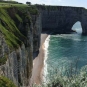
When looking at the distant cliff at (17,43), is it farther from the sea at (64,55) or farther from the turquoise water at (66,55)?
the turquoise water at (66,55)

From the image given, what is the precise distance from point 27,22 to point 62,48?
50042 millimetres

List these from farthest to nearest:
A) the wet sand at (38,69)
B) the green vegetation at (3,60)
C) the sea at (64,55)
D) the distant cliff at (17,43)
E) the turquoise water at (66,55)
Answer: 1. the turquoise water at (66,55)
2. the sea at (64,55)
3. the wet sand at (38,69)
4. the distant cliff at (17,43)
5. the green vegetation at (3,60)

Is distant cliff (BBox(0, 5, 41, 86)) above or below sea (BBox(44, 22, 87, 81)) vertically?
above

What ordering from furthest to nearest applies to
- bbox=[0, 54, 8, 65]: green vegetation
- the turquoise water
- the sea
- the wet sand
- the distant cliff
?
the turquoise water
the sea
the wet sand
the distant cliff
bbox=[0, 54, 8, 65]: green vegetation

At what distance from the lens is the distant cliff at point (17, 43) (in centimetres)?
5209

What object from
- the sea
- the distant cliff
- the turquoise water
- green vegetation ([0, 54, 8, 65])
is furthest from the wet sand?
green vegetation ([0, 54, 8, 65])

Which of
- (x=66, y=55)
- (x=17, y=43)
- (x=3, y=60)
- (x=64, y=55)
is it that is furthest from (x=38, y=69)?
(x=3, y=60)

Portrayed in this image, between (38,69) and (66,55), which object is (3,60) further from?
(66,55)

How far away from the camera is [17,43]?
69.4m

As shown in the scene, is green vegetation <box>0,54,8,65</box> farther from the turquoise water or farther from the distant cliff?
the turquoise water

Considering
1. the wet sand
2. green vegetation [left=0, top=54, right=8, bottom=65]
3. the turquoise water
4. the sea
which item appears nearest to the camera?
green vegetation [left=0, top=54, right=8, bottom=65]

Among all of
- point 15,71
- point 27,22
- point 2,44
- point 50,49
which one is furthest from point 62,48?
point 2,44

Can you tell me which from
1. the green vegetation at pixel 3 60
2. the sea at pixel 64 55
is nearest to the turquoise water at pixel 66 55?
the sea at pixel 64 55

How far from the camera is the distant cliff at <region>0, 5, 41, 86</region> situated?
5209 cm
